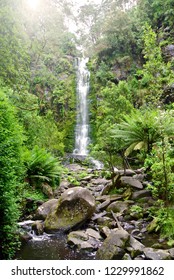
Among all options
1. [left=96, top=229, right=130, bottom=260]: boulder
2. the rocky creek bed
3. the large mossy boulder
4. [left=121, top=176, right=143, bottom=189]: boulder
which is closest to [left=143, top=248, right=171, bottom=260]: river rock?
the rocky creek bed

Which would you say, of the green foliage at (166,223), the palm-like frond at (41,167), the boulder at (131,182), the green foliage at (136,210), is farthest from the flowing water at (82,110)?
the green foliage at (166,223)

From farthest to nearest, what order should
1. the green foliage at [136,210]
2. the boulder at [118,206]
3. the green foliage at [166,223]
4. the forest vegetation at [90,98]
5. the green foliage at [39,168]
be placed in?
the green foliage at [39,168], the boulder at [118,206], the green foliage at [136,210], the forest vegetation at [90,98], the green foliage at [166,223]

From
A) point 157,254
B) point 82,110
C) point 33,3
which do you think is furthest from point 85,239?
point 82,110

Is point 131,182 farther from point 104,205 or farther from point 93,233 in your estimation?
point 93,233

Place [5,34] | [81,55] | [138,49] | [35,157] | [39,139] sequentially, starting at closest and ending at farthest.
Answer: [5,34]
[35,157]
[39,139]
[138,49]
[81,55]

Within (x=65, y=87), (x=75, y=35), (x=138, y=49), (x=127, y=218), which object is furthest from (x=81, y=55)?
(x=127, y=218)

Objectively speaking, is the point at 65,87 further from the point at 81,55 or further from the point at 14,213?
the point at 14,213

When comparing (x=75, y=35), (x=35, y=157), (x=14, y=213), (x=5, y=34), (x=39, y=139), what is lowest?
(x=14, y=213)

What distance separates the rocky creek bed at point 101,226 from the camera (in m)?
4.23

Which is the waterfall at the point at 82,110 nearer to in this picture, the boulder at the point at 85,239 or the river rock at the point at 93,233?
the river rock at the point at 93,233

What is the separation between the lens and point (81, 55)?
28656mm

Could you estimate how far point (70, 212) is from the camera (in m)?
5.82

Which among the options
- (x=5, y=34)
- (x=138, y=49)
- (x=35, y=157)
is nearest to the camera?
(x=5, y=34)
